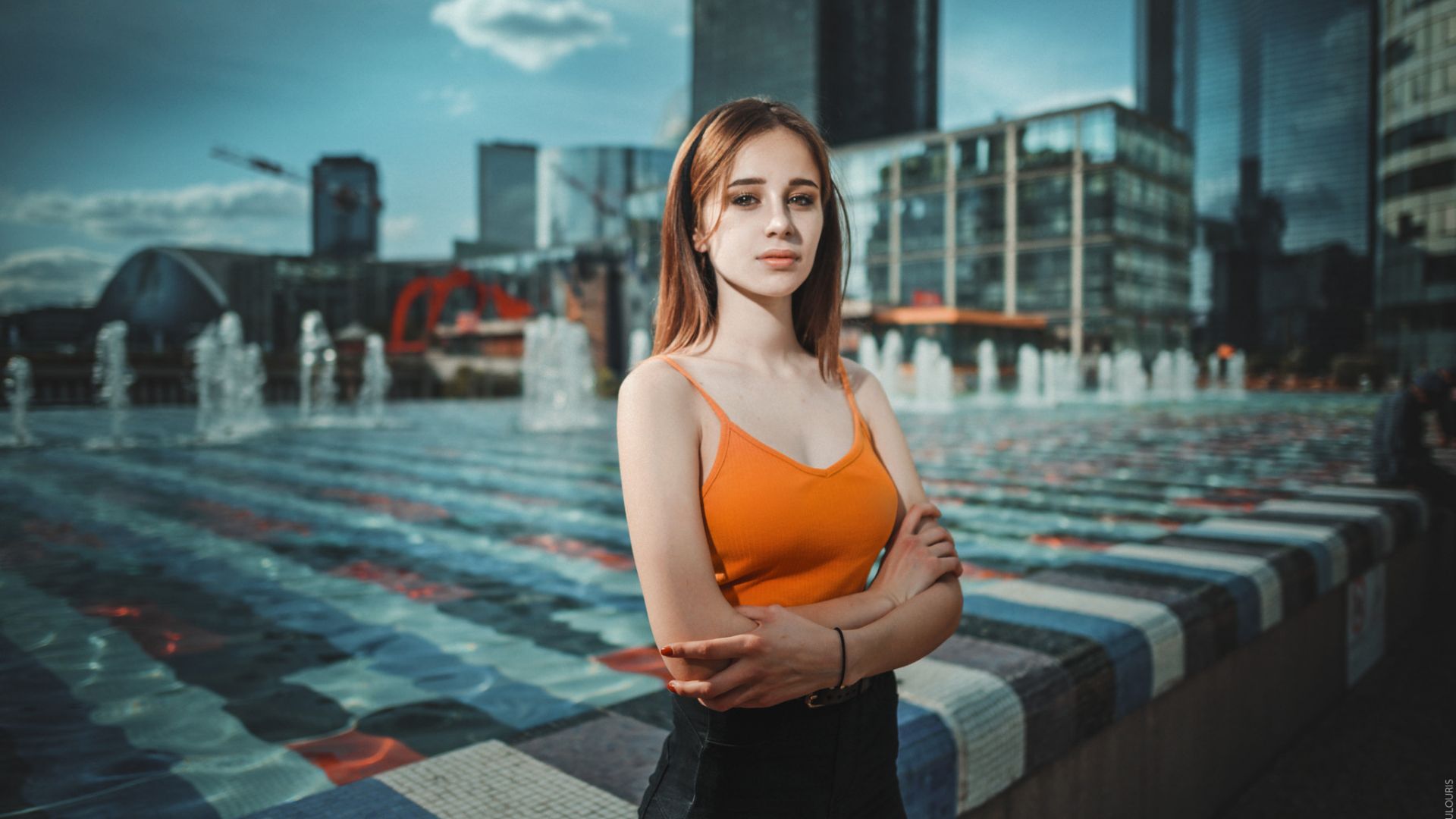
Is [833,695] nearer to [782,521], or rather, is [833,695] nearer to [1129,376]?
[782,521]

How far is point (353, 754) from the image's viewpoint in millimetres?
2229

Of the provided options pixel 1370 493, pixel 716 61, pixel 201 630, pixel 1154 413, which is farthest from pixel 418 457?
pixel 716 61

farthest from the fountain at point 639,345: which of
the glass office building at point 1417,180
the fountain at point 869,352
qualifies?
the glass office building at point 1417,180

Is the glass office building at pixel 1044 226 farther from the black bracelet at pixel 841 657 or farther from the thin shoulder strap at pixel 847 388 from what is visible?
the black bracelet at pixel 841 657

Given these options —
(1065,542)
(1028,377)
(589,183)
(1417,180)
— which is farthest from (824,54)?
(1065,542)

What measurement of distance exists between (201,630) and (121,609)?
2.01 feet

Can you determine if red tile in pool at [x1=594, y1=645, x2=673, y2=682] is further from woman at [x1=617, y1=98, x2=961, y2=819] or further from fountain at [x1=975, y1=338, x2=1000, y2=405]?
fountain at [x1=975, y1=338, x2=1000, y2=405]

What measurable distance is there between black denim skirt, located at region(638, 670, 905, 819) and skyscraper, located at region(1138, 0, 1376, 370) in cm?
3121

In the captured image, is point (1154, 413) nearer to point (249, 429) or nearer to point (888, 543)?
point (249, 429)

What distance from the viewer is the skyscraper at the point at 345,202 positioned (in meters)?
87.6

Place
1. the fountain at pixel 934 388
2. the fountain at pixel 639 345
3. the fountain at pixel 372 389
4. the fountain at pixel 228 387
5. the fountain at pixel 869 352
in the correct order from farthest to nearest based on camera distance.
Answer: the fountain at pixel 869 352 < the fountain at pixel 639 345 < the fountain at pixel 934 388 < the fountain at pixel 372 389 < the fountain at pixel 228 387

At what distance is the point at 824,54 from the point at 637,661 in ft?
280

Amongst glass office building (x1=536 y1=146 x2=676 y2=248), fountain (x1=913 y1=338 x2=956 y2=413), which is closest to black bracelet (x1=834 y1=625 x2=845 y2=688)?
fountain (x1=913 y1=338 x2=956 y2=413)

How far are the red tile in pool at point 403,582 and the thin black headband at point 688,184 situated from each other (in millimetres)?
3186
